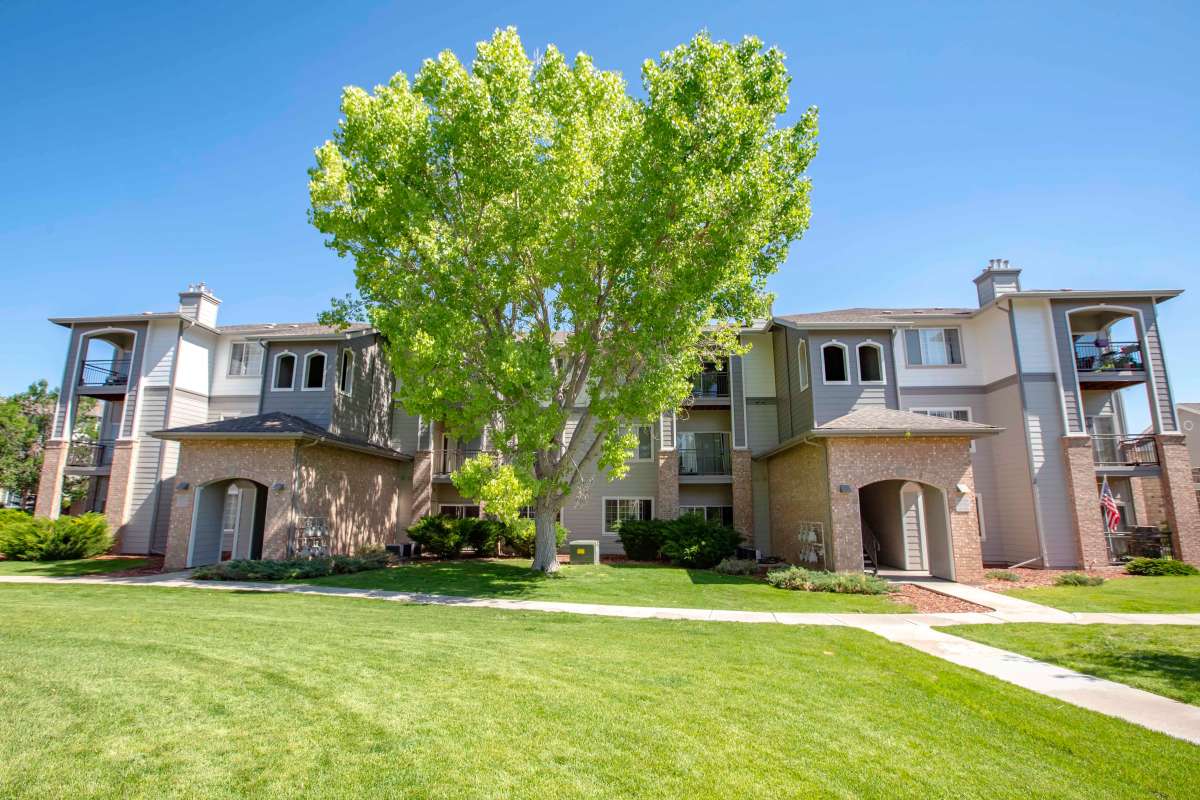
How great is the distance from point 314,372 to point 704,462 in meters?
14.9

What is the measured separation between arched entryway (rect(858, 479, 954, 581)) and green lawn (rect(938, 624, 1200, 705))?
238 inches

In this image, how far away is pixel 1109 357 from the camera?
20.5 meters

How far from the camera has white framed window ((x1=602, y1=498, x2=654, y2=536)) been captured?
2362cm

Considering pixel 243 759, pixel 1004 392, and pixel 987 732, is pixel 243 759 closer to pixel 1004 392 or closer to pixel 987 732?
pixel 987 732

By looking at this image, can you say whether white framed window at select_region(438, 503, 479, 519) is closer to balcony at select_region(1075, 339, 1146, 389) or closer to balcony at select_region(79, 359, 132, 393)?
balcony at select_region(79, 359, 132, 393)

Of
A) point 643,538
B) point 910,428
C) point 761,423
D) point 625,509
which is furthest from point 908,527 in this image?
point 625,509

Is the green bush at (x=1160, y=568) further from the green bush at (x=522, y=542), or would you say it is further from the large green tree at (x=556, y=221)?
the green bush at (x=522, y=542)

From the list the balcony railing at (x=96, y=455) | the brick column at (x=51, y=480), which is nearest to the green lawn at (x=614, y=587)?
the brick column at (x=51, y=480)

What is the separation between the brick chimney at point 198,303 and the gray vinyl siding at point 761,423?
21.9m

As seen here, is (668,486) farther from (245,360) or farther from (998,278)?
(245,360)

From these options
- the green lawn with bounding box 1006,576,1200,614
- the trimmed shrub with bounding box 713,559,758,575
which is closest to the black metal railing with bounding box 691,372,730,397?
the trimmed shrub with bounding box 713,559,758,575

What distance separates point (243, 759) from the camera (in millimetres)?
3916

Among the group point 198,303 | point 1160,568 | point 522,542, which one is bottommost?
point 1160,568

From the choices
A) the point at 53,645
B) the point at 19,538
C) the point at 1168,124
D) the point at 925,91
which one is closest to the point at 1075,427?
the point at 1168,124
